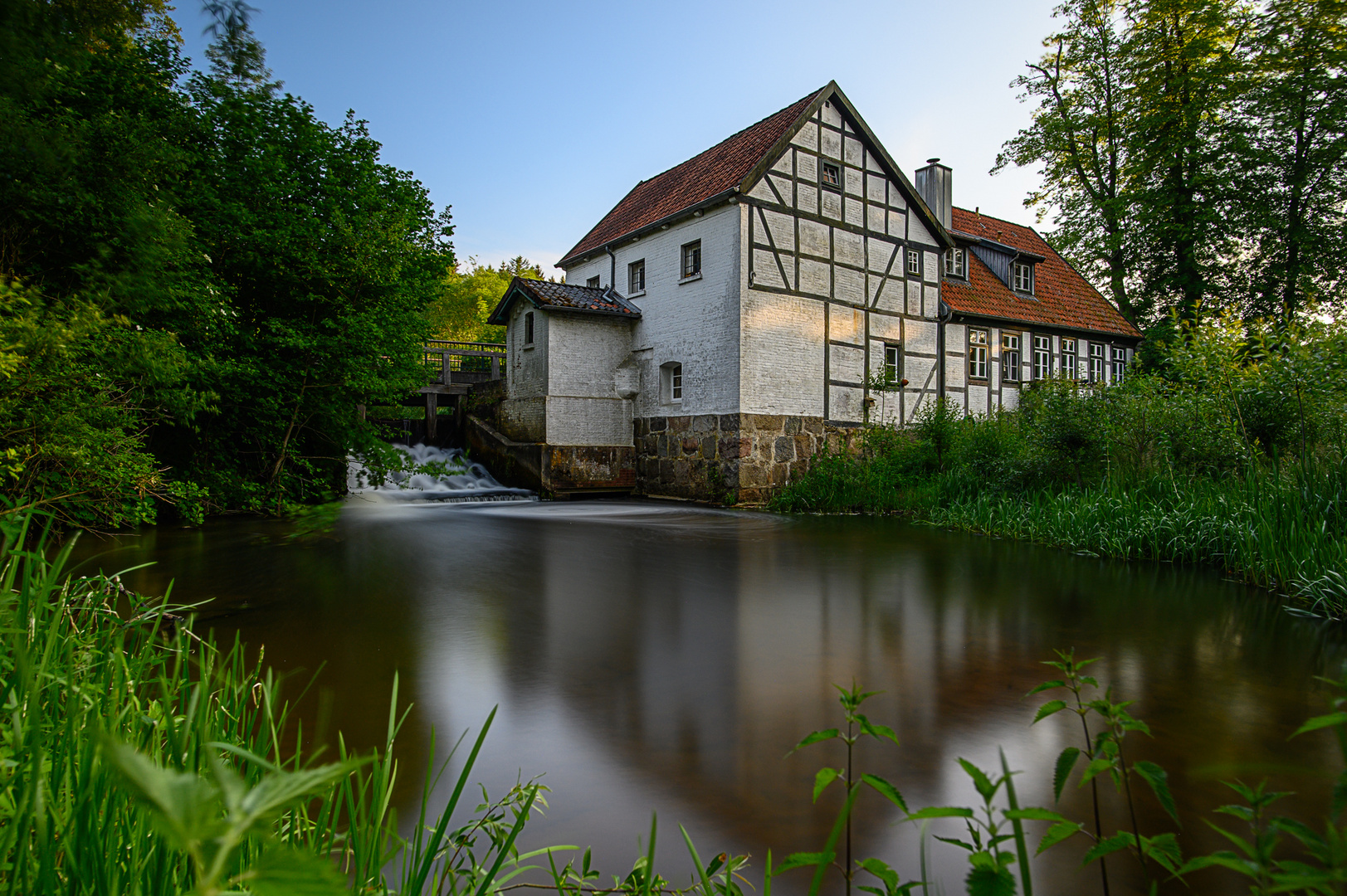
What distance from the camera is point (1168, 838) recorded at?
1.47 m

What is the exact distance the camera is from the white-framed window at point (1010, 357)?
69.1 feet

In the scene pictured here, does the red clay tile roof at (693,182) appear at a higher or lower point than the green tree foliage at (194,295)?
higher

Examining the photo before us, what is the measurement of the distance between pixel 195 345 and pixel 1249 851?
471 inches

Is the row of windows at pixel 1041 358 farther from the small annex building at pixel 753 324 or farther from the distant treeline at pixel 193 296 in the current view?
the distant treeline at pixel 193 296

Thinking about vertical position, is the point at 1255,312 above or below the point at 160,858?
above

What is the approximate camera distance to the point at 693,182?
59.4 feet

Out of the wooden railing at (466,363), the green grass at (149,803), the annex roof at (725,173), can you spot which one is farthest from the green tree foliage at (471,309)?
the green grass at (149,803)

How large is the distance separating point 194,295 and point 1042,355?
21.2 m

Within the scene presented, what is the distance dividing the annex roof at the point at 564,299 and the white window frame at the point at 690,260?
71.8 inches

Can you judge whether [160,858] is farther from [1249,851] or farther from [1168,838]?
[1168,838]

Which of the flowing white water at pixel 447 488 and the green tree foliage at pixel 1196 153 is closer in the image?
the flowing white water at pixel 447 488

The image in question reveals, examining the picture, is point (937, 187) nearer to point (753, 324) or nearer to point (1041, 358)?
point (1041, 358)

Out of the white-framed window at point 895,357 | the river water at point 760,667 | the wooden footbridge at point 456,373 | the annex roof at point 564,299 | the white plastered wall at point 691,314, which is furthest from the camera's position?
the wooden footbridge at point 456,373

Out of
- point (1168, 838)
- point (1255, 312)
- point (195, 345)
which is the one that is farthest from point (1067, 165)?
point (1168, 838)
